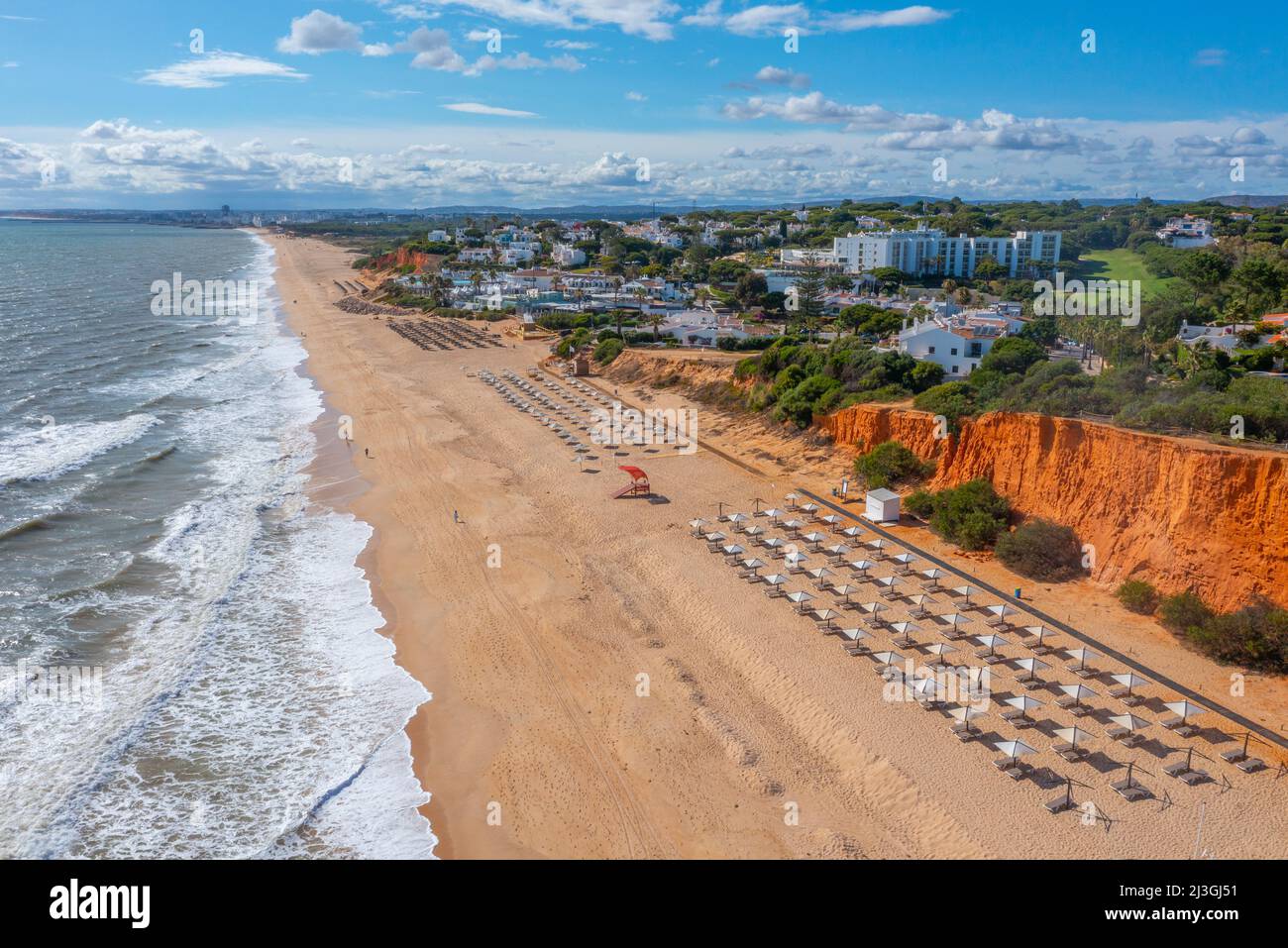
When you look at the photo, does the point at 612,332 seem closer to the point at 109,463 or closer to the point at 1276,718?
the point at 109,463

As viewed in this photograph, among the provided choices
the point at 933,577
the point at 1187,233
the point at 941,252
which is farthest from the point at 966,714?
the point at 1187,233

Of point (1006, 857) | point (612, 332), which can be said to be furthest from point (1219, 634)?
point (612, 332)

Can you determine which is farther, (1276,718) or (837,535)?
(837,535)

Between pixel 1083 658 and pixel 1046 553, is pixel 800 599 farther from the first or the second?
pixel 1046 553

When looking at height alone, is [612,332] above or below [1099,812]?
above

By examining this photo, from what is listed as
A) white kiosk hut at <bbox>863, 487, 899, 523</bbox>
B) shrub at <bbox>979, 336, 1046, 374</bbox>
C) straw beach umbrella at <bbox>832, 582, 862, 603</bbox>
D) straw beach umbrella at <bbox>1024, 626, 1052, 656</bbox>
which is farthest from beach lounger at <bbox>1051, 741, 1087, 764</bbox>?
shrub at <bbox>979, 336, 1046, 374</bbox>

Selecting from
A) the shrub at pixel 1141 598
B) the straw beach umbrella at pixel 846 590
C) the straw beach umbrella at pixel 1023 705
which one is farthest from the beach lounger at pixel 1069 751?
the straw beach umbrella at pixel 846 590

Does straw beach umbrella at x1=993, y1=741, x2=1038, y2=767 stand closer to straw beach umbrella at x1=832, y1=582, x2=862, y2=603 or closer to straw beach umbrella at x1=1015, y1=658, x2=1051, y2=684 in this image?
straw beach umbrella at x1=1015, y1=658, x2=1051, y2=684
